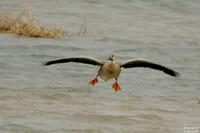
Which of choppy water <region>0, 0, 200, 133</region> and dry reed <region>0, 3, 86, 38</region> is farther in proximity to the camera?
dry reed <region>0, 3, 86, 38</region>

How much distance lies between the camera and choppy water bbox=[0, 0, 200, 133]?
22.4 metres

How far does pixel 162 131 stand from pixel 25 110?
3.01m

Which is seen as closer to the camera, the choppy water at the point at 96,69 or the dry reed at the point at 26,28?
the choppy water at the point at 96,69

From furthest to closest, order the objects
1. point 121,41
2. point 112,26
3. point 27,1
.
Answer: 1. point 27,1
2. point 112,26
3. point 121,41

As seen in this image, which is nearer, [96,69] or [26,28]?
[96,69]

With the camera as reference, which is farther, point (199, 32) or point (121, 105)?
point (199, 32)

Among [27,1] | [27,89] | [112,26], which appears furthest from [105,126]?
[27,1]

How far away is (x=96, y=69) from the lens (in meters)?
28.8

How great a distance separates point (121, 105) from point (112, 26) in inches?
427

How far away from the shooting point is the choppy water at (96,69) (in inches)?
882

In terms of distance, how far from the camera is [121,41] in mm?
32625

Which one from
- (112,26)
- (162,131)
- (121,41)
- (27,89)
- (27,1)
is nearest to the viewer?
(162,131)

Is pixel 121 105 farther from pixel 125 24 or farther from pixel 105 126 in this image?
pixel 125 24

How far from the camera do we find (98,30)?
34.0m
